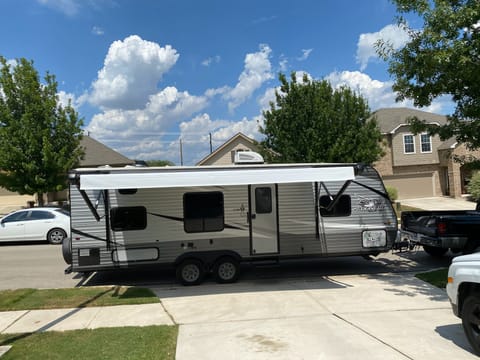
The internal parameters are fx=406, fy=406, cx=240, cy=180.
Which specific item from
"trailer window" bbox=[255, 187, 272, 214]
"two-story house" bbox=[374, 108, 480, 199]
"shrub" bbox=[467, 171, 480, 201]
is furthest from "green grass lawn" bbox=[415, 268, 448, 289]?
"two-story house" bbox=[374, 108, 480, 199]

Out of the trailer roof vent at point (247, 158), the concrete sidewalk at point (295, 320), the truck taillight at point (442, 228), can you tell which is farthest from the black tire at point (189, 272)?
the truck taillight at point (442, 228)

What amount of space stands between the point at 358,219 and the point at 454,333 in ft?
14.4

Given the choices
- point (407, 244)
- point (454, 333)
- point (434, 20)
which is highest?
point (434, 20)

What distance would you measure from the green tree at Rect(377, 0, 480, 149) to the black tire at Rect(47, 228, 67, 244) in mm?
12302

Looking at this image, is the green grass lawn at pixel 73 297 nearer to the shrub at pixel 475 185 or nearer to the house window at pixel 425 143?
the shrub at pixel 475 185

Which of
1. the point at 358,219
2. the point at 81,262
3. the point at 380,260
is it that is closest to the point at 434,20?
the point at 358,219

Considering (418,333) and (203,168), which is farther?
(203,168)

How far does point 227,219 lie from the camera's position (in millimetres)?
9133

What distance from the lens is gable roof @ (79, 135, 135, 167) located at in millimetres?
33906

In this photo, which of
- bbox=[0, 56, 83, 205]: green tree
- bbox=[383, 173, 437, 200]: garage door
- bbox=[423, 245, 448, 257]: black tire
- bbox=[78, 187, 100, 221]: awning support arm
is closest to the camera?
bbox=[78, 187, 100, 221]: awning support arm

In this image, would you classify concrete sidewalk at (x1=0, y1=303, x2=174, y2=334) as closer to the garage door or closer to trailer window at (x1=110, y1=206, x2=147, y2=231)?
trailer window at (x1=110, y1=206, x2=147, y2=231)

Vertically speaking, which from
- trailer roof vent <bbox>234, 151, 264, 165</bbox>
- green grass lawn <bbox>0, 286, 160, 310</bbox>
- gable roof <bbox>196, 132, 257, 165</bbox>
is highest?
gable roof <bbox>196, 132, 257, 165</bbox>

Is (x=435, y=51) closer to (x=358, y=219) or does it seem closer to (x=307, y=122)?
(x=358, y=219)

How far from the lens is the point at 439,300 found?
7.18 m
